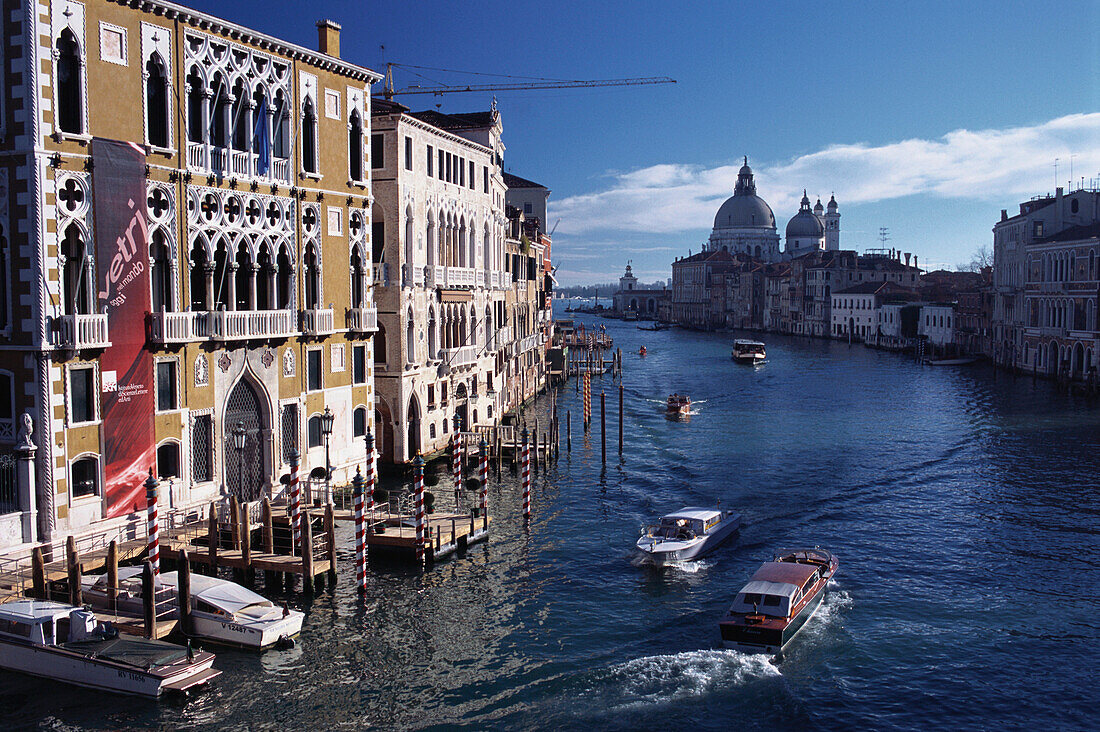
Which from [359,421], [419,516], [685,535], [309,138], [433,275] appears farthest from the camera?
Answer: [433,275]

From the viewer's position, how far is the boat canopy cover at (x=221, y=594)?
16.8 metres

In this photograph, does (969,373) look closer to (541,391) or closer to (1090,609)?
(541,391)

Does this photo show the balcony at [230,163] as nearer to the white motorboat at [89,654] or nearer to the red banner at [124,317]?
the red banner at [124,317]

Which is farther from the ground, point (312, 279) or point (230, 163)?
point (230, 163)

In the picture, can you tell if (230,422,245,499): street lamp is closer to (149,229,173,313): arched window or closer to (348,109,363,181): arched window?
(149,229,173,313): arched window

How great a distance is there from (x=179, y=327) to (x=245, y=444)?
3.69 metres

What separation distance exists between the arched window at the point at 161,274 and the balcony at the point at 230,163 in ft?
6.08

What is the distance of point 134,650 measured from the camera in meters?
15.2

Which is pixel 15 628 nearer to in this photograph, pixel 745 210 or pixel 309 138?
pixel 309 138

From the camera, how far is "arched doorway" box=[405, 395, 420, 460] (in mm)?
31234

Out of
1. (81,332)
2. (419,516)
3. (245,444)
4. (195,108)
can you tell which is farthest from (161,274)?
(419,516)

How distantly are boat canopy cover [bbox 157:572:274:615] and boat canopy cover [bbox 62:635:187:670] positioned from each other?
4.32 feet

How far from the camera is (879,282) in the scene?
380 ft

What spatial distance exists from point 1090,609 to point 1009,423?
26.6 metres
